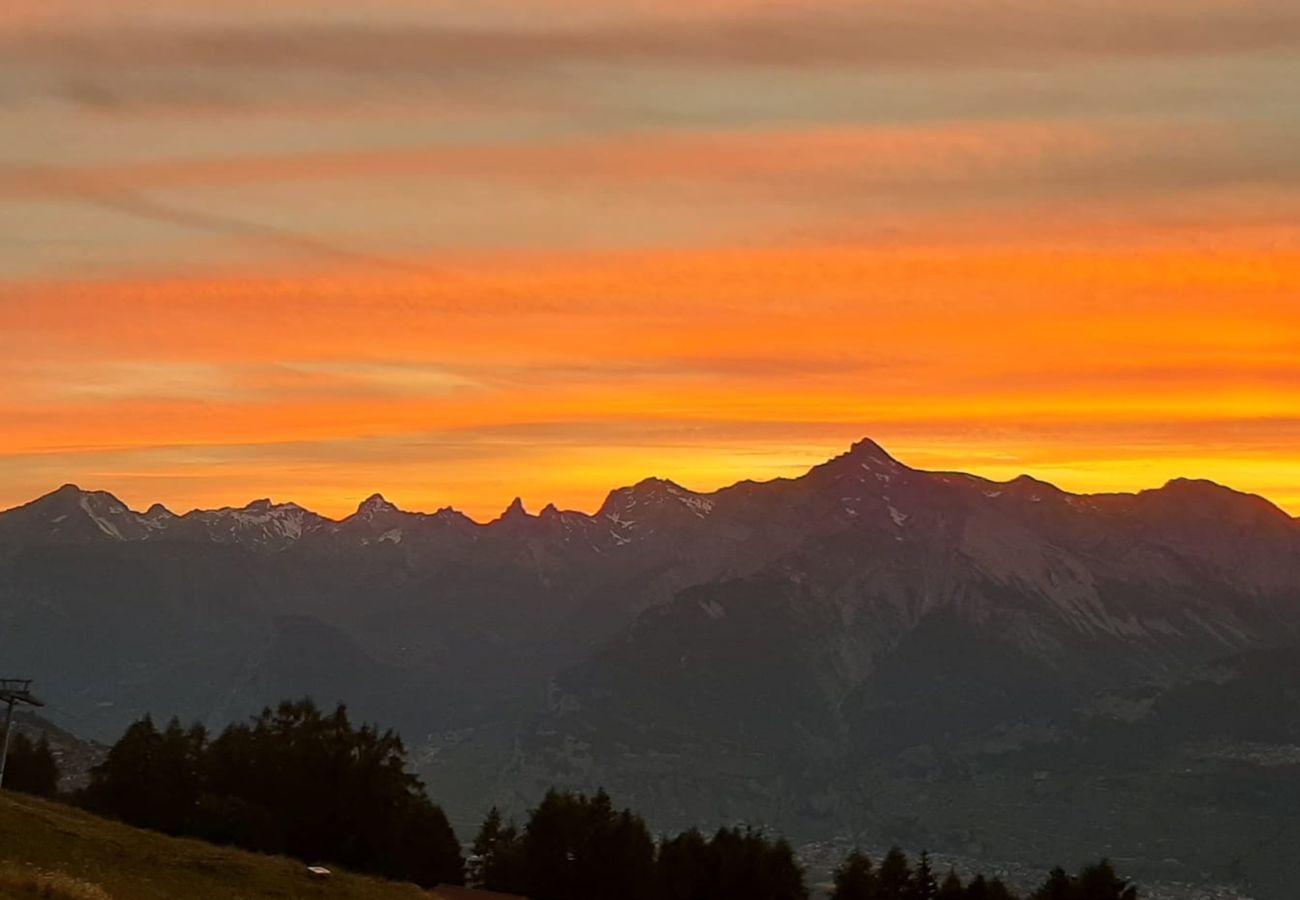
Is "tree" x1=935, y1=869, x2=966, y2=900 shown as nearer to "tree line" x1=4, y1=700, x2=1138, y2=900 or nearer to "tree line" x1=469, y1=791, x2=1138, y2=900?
"tree line" x1=469, y1=791, x2=1138, y2=900

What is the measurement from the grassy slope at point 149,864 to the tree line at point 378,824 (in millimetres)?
57871

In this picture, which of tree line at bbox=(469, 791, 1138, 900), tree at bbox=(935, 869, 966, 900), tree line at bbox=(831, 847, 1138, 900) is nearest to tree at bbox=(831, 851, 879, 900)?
tree line at bbox=(831, 847, 1138, 900)

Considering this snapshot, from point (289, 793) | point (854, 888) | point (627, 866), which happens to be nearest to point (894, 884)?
point (854, 888)

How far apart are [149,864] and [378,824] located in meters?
78.6

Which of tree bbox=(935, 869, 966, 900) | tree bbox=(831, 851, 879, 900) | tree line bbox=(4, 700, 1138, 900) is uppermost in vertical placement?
tree line bbox=(4, 700, 1138, 900)

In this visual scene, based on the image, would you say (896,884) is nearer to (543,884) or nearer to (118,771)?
(543,884)

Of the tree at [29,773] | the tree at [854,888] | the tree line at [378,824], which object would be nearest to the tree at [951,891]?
the tree line at [378,824]

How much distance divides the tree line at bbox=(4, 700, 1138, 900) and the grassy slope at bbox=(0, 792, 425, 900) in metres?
57.9

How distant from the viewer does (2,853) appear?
86.3 m

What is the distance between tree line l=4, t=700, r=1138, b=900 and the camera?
165 metres

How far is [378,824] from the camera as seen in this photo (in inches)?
6594

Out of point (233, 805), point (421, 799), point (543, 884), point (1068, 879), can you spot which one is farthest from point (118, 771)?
point (1068, 879)

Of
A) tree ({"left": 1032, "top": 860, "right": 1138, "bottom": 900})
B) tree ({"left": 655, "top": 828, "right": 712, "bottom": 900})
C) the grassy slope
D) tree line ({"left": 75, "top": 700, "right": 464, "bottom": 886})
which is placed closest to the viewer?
the grassy slope

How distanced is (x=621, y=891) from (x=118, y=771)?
5101 cm
